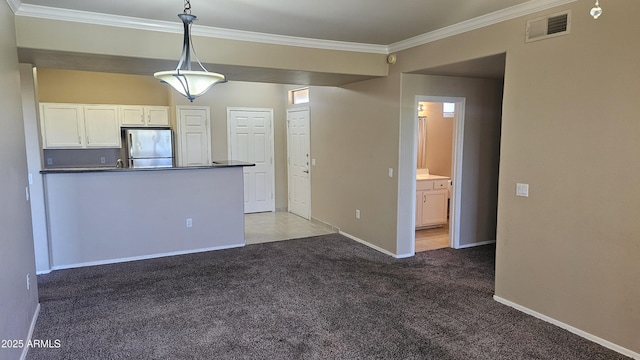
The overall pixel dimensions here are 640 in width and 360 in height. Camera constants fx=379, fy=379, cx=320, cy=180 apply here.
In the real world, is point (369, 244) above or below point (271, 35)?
below

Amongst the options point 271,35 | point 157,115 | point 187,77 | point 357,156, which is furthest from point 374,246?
point 157,115

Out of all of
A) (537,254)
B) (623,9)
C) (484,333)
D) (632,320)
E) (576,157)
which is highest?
(623,9)

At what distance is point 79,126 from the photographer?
6637 mm

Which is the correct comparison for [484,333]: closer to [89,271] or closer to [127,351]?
[127,351]

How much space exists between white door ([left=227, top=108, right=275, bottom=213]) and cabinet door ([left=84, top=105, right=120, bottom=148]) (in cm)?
200

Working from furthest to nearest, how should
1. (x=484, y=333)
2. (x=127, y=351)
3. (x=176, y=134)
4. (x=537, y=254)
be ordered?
(x=176, y=134) → (x=537, y=254) → (x=484, y=333) → (x=127, y=351)

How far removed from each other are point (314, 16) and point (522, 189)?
2.31 meters

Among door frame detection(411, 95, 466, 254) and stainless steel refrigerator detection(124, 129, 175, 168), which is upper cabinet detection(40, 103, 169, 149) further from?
door frame detection(411, 95, 466, 254)

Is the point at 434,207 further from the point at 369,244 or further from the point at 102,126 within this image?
the point at 102,126

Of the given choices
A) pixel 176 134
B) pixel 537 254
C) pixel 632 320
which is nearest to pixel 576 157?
pixel 537 254

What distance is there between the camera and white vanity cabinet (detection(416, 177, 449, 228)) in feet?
19.1

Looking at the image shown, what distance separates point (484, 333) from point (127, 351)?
2575mm

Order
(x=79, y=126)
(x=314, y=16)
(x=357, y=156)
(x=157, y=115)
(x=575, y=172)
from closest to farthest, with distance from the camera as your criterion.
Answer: (x=575, y=172) < (x=314, y=16) < (x=357, y=156) < (x=79, y=126) < (x=157, y=115)

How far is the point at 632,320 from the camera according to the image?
8.28 ft
